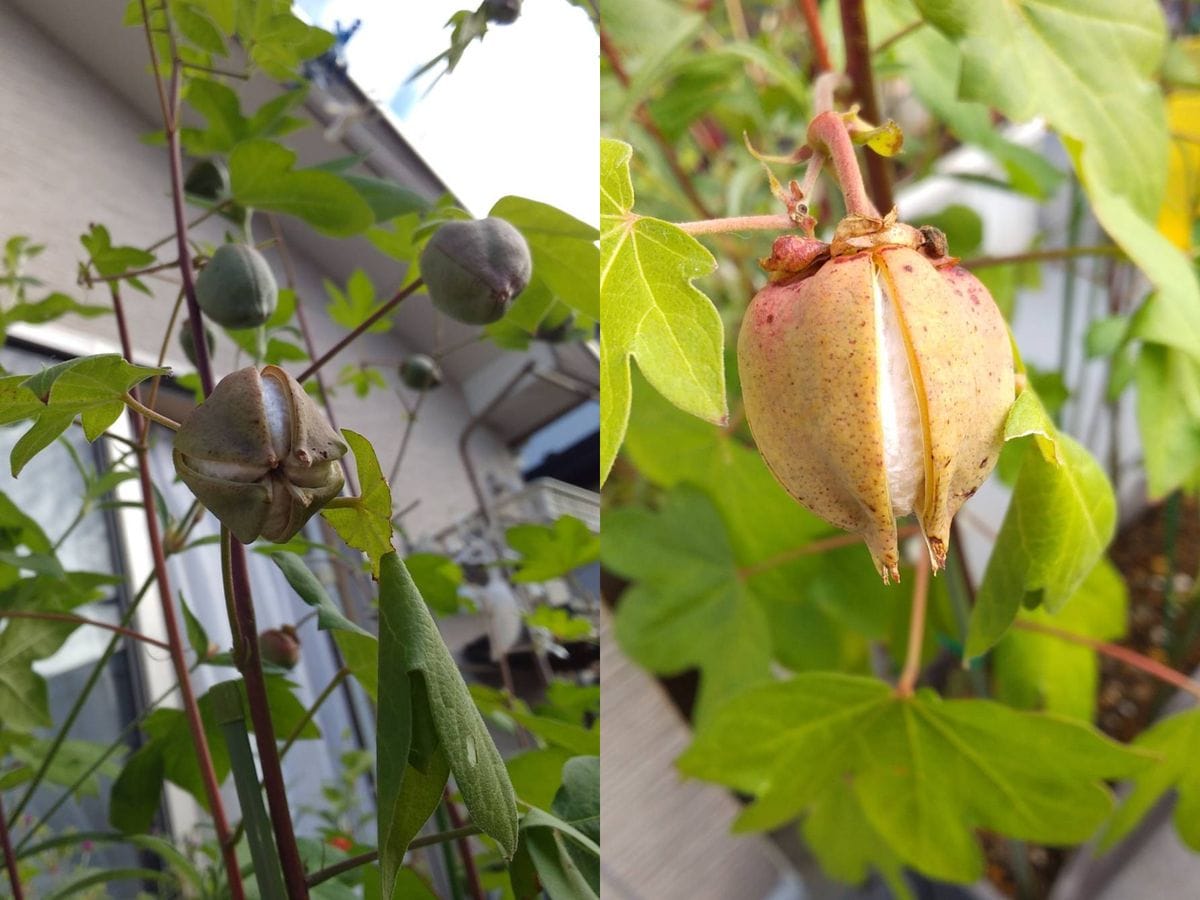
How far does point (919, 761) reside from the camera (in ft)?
1.08

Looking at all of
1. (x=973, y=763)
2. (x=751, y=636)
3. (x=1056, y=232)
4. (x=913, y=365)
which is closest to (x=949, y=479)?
(x=913, y=365)

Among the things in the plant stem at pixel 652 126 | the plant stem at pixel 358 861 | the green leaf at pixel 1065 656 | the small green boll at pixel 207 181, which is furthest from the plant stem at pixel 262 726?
the green leaf at pixel 1065 656

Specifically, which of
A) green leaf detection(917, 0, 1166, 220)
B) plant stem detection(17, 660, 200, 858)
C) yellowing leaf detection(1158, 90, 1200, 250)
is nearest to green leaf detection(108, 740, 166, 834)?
plant stem detection(17, 660, 200, 858)

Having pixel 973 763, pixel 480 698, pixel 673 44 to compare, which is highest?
pixel 673 44

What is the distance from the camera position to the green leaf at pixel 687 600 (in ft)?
1.48

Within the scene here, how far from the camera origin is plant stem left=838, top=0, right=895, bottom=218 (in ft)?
0.72

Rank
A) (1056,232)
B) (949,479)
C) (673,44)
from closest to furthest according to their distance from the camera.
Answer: (949,479) < (673,44) < (1056,232)

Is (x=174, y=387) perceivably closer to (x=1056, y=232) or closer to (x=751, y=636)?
(x=751, y=636)

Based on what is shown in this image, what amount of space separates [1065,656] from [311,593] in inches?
17.7

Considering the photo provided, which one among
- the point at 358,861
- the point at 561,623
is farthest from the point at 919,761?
the point at 358,861

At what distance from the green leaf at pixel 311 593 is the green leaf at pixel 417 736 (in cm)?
3

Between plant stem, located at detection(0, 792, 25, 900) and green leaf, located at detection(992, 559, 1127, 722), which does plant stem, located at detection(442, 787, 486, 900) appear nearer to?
plant stem, located at detection(0, 792, 25, 900)

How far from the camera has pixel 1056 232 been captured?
866 mm

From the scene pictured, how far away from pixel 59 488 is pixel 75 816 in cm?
7
